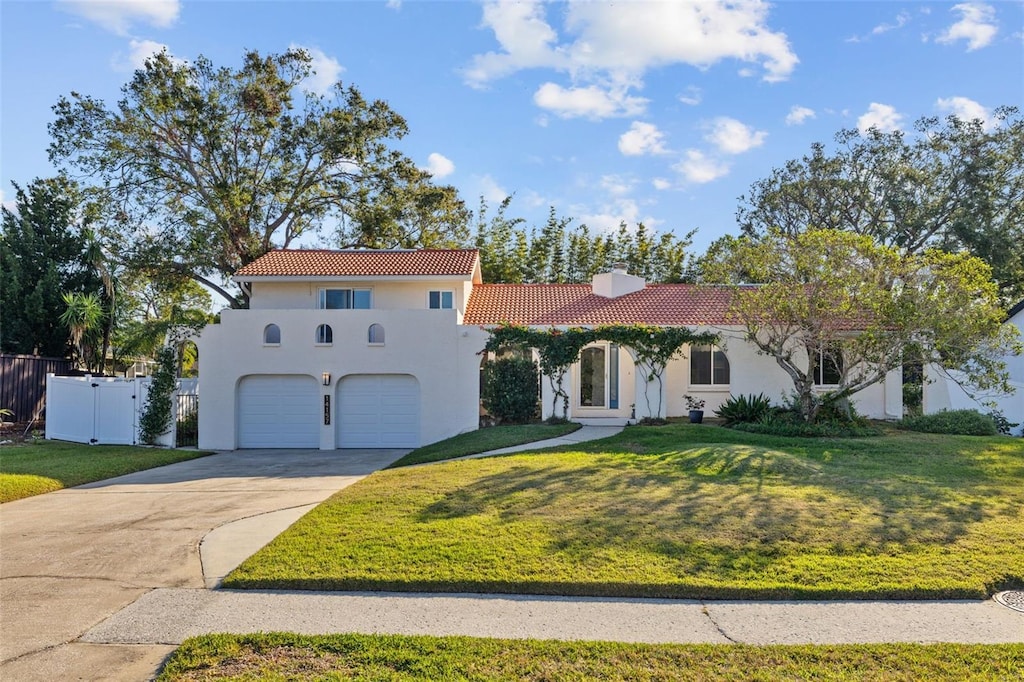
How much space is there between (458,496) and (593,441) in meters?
6.22

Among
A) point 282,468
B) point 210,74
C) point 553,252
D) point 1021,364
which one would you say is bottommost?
point 282,468

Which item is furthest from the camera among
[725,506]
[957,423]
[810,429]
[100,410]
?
[100,410]

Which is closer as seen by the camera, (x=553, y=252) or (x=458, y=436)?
(x=458, y=436)

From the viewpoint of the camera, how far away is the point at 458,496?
31.3ft

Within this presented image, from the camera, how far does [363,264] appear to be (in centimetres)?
2280

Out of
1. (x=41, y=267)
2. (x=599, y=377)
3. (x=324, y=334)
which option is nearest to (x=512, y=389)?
(x=599, y=377)

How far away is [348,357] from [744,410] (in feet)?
36.7

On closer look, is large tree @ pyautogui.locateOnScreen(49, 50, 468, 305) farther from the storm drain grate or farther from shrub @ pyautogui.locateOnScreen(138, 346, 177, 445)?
the storm drain grate

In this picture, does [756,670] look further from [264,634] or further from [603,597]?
[264,634]

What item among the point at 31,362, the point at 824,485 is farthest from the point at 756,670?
the point at 31,362

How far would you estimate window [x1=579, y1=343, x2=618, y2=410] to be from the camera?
66.0ft

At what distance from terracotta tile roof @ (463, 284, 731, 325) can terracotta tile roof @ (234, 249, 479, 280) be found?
1.54 metres

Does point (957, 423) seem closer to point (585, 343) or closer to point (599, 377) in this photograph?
point (599, 377)

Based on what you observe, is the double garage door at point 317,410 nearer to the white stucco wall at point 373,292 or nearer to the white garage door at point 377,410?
the white garage door at point 377,410
